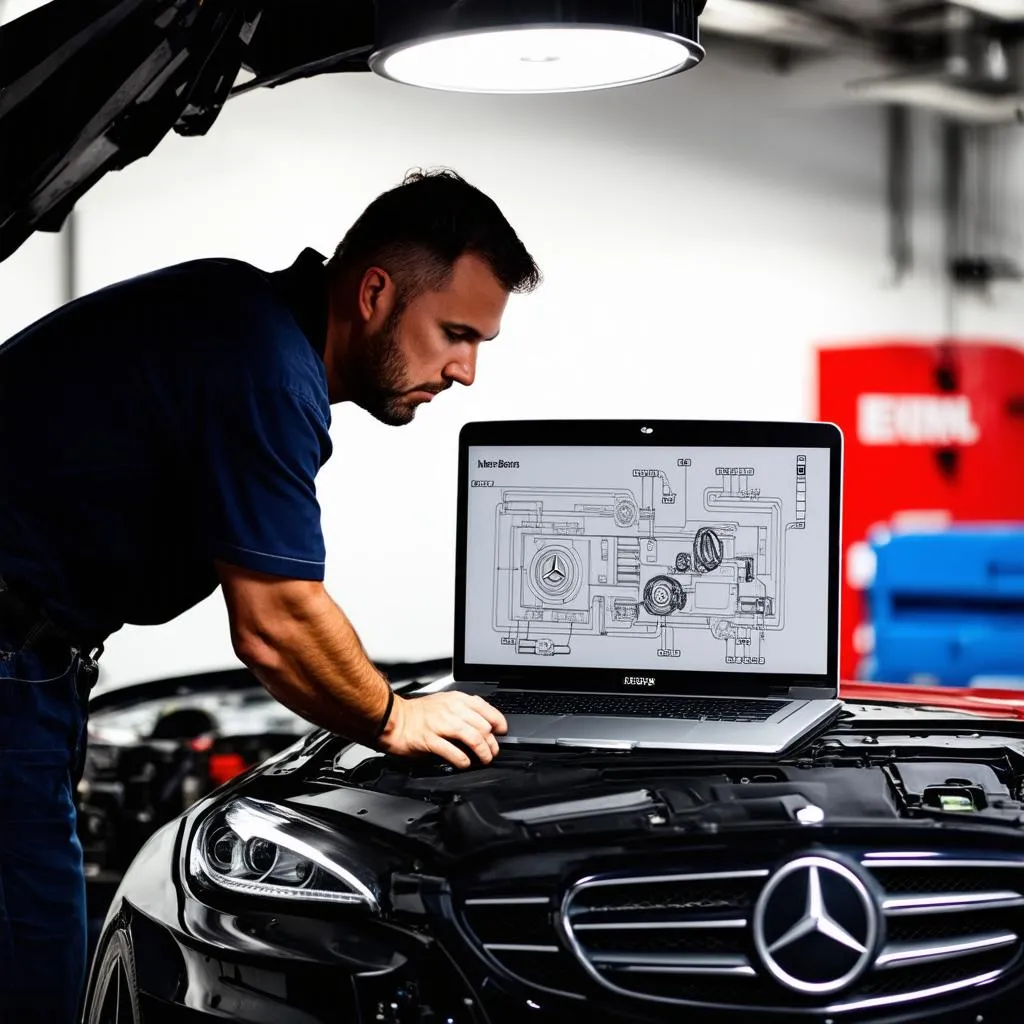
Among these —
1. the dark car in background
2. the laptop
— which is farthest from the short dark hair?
the dark car in background

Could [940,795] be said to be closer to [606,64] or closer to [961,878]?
[961,878]

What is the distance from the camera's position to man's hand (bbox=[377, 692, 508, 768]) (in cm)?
172

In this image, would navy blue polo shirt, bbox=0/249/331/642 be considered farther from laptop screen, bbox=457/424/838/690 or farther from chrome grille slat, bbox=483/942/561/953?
chrome grille slat, bbox=483/942/561/953

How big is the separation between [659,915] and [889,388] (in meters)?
6.44

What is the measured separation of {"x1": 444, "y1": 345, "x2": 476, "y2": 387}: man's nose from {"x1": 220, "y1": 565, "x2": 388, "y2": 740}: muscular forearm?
0.38m

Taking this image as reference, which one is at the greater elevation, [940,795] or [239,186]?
[239,186]

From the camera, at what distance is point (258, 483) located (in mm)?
1708

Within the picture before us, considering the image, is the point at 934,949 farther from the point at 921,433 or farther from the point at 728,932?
the point at 921,433

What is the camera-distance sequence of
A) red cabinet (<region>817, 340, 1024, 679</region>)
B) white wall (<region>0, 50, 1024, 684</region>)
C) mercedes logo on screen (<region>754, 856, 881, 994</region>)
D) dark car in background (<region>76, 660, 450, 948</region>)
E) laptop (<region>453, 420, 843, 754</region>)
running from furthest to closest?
red cabinet (<region>817, 340, 1024, 679</region>)
white wall (<region>0, 50, 1024, 684</region>)
dark car in background (<region>76, 660, 450, 948</region>)
laptop (<region>453, 420, 843, 754</region>)
mercedes logo on screen (<region>754, 856, 881, 994</region>)

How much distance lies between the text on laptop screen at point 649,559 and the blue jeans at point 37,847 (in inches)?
22.4

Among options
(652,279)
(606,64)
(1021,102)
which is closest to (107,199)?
(652,279)

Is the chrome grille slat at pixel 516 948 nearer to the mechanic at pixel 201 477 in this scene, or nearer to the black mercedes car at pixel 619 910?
the black mercedes car at pixel 619 910

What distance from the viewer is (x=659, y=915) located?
148 cm

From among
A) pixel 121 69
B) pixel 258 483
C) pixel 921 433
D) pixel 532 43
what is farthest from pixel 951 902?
pixel 921 433
